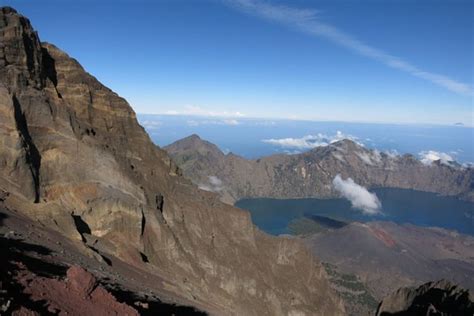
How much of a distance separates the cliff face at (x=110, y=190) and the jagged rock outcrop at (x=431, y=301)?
15285mm

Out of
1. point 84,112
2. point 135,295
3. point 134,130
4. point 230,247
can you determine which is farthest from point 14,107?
point 230,247

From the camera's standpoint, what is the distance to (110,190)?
5269cm

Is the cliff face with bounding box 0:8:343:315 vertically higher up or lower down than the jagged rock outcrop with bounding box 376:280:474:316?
higher up

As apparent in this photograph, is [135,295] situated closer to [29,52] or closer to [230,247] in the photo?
[29,52]

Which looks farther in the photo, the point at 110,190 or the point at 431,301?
the point at 431,301

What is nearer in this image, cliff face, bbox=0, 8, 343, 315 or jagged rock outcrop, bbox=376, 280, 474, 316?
cliff face, bbox=0, 8, 343, 315

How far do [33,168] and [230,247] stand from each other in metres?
43.0

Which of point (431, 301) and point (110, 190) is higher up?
point (110, 190)

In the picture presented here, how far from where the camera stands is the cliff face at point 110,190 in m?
43.9

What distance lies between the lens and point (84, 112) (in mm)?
65125

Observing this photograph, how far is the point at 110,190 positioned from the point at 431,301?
5428cm

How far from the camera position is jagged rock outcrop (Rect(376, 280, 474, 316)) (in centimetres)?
6175

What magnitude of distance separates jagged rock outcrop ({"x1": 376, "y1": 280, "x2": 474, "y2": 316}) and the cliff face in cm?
1529

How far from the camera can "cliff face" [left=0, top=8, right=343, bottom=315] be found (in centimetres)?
4388
